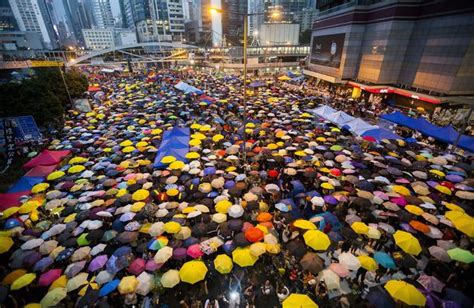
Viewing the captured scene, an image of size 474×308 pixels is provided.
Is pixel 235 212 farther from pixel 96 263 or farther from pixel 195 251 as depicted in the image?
pixel 96 263

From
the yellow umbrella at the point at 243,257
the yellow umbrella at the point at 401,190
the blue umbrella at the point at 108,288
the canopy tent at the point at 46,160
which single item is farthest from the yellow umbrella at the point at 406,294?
the canopy tent at the point at 46,160

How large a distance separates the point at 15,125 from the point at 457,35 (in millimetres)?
41040

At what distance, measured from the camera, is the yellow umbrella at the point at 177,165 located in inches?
548

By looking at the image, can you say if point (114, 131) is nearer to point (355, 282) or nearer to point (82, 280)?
point (82, 280)

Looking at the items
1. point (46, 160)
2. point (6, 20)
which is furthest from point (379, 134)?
point (6, 20)

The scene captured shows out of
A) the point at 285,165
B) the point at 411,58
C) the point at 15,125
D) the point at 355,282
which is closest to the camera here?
the point at 355,282

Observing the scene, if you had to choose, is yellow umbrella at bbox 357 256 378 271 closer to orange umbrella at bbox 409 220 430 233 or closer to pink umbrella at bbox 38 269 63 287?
orange umbrella at bbox 409 220 430 233

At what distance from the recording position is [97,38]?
138375mm

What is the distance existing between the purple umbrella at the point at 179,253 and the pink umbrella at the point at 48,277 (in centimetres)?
406

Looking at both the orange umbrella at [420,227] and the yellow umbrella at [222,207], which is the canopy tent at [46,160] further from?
the orange umbrella at [420,227]

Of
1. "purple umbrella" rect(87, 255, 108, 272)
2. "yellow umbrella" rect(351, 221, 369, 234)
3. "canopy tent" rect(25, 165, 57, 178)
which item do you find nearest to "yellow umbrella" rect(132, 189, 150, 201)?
"purple umbrella" rect(87, 255, 108, 272)

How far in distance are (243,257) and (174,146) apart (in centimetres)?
992

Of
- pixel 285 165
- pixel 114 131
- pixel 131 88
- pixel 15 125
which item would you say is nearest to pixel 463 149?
pixel 285 165

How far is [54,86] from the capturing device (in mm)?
25734
